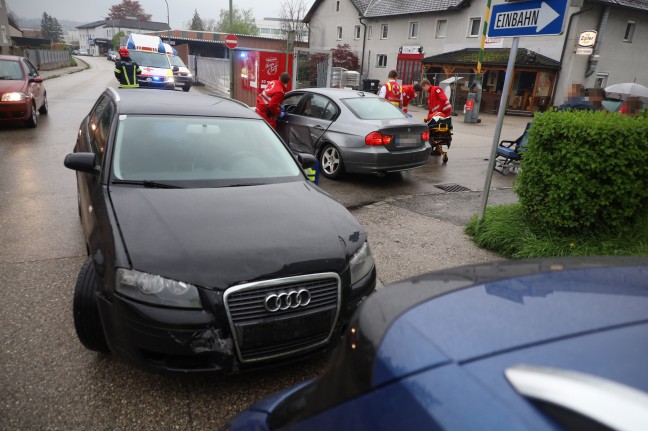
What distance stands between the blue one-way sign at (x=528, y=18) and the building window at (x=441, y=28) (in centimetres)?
2939

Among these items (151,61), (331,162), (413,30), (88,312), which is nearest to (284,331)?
(88,312)

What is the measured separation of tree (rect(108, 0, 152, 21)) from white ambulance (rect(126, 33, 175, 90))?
11891 centimetres

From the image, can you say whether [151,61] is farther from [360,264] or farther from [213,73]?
[360,264]

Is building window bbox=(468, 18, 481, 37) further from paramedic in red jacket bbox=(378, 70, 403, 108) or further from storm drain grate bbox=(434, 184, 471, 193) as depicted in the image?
storm drain grate bbox=(434, 184, 471, 193)

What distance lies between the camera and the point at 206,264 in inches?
99.7

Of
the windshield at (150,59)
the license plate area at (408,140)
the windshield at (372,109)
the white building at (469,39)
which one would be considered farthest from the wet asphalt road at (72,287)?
the white building at (469,39)

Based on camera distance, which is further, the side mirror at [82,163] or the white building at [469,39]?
the white building at [469,39]

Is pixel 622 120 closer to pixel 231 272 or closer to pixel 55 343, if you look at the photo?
pixel 231 272

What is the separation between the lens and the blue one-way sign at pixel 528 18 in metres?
4.40

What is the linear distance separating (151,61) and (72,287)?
66.8ft

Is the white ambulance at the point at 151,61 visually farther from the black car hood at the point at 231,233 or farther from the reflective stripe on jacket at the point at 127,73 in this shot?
the black car hood at the point at 231,233

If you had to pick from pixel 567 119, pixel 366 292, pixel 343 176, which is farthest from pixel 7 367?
pixel 343 176

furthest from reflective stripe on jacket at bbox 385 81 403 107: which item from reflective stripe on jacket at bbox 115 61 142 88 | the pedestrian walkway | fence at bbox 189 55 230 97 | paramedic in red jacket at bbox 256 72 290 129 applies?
the pedestrian walkway

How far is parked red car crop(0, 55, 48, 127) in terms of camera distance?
10.5 meters
